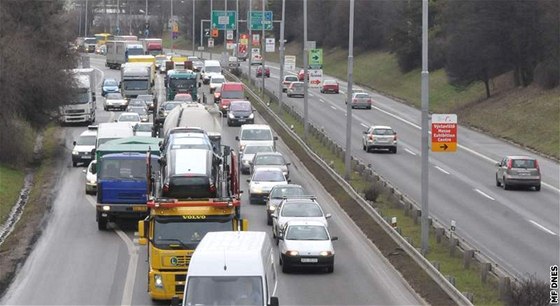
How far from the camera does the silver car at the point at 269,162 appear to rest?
4756cm

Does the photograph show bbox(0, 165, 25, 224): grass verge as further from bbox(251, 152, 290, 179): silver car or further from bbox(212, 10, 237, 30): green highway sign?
bbox(212, 10, 237, 30): green highway sign

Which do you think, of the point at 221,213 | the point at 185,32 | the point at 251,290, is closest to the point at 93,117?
the point at 221,213

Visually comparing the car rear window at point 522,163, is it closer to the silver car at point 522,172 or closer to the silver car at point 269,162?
the silver car at point 522,172

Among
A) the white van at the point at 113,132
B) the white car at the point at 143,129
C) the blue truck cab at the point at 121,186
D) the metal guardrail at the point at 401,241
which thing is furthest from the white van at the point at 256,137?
the blue truck cab at the point at 121,186

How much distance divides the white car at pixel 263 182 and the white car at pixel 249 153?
289 inches

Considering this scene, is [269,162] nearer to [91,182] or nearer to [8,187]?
[91,182]

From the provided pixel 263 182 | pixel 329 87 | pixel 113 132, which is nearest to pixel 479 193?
pixel 263 182

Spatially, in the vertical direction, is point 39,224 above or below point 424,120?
below

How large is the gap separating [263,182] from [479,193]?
9.54 meters

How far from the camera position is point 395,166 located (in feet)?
181

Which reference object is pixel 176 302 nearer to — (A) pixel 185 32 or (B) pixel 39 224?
(B) pixel 39 224

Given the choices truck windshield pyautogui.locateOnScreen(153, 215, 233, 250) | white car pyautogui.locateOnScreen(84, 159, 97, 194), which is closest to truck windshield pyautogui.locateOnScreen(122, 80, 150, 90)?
white car pyautogui.locateOnScreen(84, 159, 97, 194)

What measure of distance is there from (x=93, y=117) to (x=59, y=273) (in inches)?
1741

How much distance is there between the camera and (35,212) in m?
41.7
